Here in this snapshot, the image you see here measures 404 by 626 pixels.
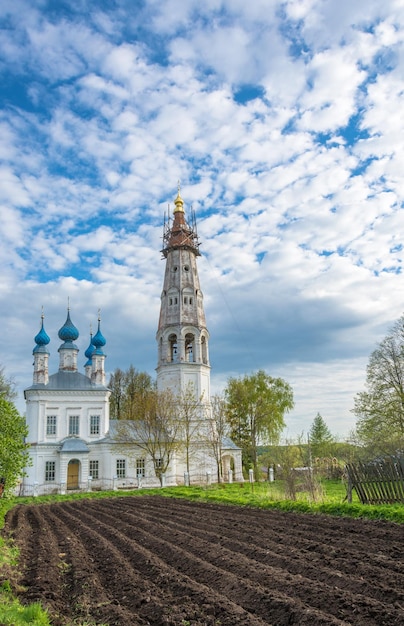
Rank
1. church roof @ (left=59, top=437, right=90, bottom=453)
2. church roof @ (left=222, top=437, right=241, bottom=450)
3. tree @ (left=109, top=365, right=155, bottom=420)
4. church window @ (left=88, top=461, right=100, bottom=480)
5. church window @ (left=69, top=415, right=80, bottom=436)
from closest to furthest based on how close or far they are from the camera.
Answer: church roof @ (left=59, top=437, right=90, bottom=453)
church window @ (left=88, top=461, right=100, bottom=480)
church window @ (left=69, top=415, right=80, bottom=436)
church roof @ (left=222, top=437, right=241, bottom=450)
tree @ (left=109, top=365, right=155, bottom=420)

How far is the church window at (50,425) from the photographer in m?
40.8

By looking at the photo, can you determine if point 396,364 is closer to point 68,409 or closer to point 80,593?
point 68,409

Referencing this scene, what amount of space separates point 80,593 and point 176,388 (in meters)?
35.0

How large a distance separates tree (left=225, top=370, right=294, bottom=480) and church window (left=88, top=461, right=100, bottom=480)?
466 inches

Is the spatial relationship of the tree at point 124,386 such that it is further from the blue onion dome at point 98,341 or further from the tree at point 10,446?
the tree at point 10,446

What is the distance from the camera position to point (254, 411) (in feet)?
158

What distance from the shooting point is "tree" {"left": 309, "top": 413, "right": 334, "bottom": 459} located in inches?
1813

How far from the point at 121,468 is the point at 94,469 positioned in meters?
2.01

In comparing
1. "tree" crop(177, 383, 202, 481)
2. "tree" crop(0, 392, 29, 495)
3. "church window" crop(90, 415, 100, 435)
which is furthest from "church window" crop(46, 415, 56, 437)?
"tree" crop(0, 392, 29, 495)

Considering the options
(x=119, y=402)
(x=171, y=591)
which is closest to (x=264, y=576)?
(x=171, y=591)

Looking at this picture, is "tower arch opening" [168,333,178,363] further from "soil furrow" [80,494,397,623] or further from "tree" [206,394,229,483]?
"soil furrow" [80,494,397,623]

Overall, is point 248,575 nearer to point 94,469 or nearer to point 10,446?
point 10,446

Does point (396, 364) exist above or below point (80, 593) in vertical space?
above

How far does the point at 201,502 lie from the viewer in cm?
2253
